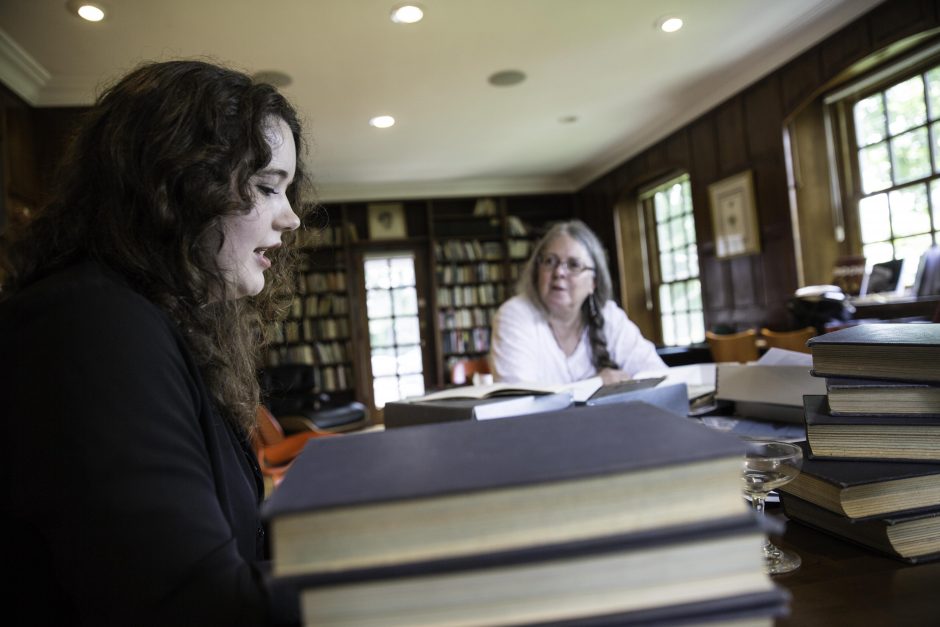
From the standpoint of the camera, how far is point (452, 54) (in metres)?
4.50

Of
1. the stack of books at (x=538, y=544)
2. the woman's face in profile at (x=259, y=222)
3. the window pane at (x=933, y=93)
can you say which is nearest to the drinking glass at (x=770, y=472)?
the stack of books at (x=538, y=544)

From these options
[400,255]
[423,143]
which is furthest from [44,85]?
[400,255]

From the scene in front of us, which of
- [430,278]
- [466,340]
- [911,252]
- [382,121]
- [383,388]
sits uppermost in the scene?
[382,121]

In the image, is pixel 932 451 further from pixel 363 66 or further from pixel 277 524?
pixel 363 66

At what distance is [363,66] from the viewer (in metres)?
4.61

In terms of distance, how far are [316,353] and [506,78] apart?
15.4 ft

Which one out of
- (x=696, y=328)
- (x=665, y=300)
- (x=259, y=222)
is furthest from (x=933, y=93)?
(x=259, y=222)

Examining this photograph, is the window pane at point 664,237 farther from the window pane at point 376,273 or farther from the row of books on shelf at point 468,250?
Result: the window pane at point 376,273

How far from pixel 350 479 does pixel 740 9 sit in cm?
478

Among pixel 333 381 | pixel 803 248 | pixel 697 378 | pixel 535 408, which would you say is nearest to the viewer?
pixel 535 408

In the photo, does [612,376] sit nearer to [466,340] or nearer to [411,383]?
[466,340]

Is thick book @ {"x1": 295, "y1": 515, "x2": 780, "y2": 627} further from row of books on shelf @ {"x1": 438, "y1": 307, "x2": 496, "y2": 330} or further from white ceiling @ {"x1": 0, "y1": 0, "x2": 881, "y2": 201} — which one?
row of books on shelf @ {"x1": 438, "y1": 307, "x2": 496, "y2": 330}

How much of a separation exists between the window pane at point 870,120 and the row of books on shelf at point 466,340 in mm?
5027

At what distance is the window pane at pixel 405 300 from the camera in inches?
334
